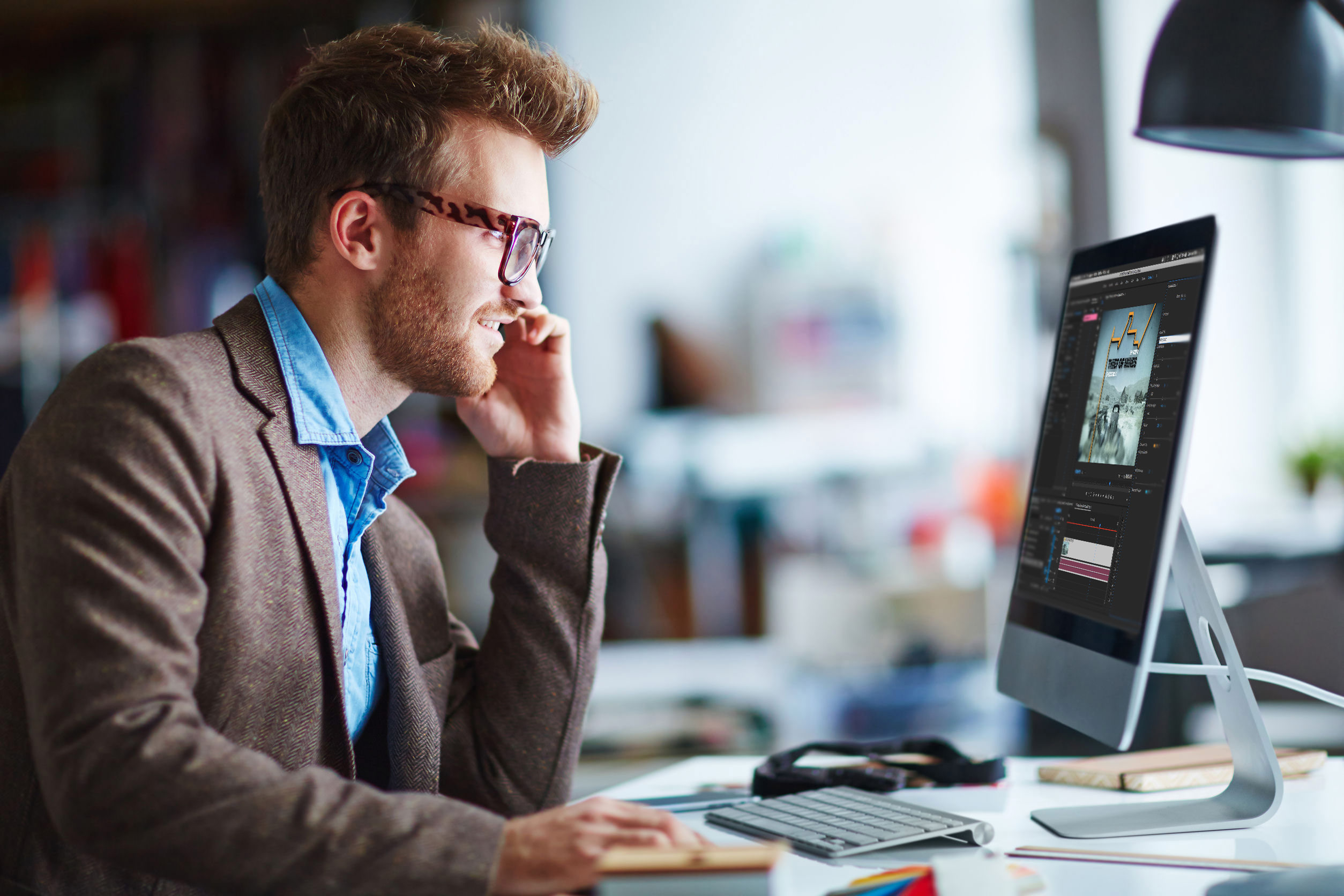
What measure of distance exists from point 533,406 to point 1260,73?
3.09 ft

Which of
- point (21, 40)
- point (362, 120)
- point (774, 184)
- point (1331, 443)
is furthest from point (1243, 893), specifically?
point (21, 40)

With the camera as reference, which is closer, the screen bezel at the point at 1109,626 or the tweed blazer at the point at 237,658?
the tweed blazer at the point at 237,658

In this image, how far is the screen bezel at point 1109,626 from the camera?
0.90 metres

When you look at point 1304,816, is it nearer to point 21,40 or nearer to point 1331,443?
point 1331,443

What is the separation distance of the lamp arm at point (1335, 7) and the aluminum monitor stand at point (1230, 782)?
63 centimetres

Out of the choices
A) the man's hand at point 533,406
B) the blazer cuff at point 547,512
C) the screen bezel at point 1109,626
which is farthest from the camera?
the man's hand at point 533,406

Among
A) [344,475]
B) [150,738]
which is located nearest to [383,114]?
[344,475]

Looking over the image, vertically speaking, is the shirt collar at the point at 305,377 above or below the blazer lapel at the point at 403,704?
above

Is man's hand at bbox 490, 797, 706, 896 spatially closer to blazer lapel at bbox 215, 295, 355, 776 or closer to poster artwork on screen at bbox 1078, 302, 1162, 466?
blazer lapel at bbox 215, 295, 355, 776

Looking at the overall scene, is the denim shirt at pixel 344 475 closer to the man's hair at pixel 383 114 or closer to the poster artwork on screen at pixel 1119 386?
the man's hair at pixel 383 114

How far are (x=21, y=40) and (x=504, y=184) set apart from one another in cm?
397

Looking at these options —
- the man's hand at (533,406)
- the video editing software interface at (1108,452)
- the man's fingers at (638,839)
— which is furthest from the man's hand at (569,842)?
the man's hand at (533,406)

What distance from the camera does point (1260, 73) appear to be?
124 cm

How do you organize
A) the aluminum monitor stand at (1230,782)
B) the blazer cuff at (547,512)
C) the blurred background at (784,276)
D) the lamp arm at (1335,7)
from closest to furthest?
the aluminum monitor stand at (1230,782) → the lamp arm at (1335,7) → the blazer cuff at (547,512) → the blurred background at (784,276)
